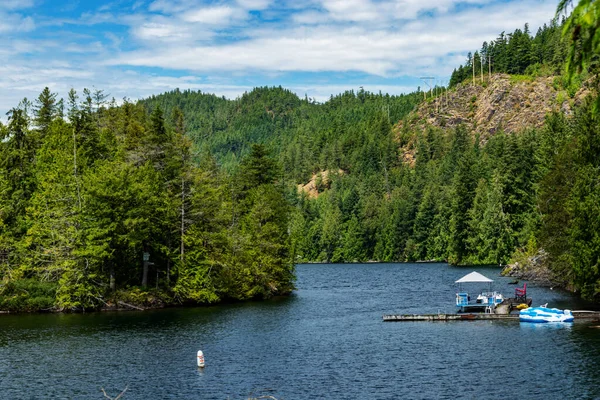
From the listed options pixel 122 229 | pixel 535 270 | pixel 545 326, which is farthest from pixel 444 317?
pixel 535 270

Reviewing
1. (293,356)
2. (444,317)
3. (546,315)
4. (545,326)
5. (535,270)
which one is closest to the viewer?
(293,356)

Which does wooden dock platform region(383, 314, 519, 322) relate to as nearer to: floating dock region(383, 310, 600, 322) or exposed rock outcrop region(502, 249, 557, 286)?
floating dock region(383, 310, 600, 322)

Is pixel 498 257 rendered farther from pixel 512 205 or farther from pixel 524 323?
pixel 524 323

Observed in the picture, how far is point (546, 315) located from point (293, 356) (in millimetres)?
24288

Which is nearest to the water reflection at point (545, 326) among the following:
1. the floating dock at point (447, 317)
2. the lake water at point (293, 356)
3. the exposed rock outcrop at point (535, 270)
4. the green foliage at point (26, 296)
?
the lake water at point (293, 356)

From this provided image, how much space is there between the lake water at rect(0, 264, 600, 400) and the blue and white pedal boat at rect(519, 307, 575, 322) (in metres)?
1.09

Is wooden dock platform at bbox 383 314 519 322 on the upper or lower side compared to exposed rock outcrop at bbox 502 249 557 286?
lower

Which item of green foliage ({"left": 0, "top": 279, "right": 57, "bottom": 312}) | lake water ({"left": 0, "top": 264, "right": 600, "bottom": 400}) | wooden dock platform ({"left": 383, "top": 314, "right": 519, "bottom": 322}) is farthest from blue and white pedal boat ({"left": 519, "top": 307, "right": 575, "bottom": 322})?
green foliage ({"left": 0, "top": 279, "right": 57, "bottom": 312})

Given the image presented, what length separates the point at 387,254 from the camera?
614 ft

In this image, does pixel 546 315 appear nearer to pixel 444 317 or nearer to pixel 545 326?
pixel 545 326

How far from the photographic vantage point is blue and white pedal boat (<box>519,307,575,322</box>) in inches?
2159

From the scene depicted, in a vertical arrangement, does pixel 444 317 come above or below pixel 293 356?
above

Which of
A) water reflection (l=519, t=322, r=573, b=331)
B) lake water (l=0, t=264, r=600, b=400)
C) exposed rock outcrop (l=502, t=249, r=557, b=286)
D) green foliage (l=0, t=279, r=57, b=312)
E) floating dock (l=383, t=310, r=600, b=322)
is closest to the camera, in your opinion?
lake water (l=0, t=264, r=600, b=400)

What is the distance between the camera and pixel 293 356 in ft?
148
